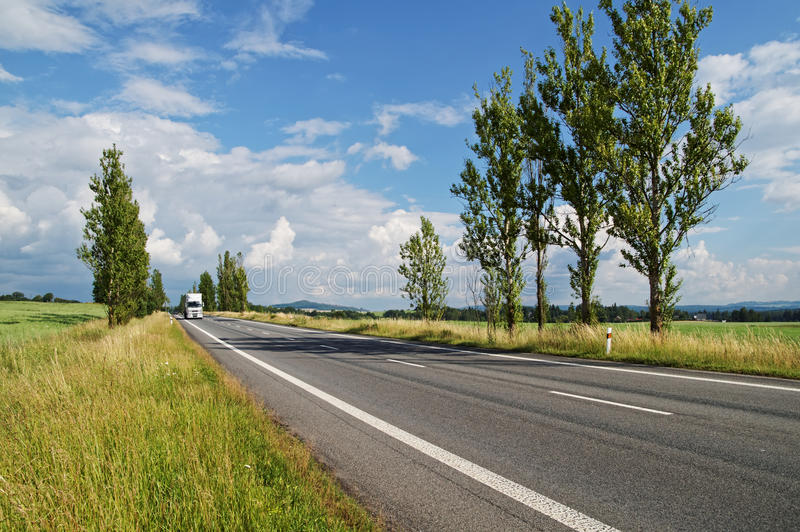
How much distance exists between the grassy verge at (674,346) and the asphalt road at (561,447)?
1259 mm

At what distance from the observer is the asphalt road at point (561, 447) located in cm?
323

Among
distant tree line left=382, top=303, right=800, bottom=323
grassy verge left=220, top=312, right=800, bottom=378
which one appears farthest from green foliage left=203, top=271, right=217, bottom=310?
grassy verge left=220, top=312, right=800, bottom=378

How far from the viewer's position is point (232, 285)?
8650 centimetres

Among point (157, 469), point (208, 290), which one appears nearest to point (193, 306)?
point (208, 290)

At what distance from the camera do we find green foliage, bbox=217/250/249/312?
80.6 meters

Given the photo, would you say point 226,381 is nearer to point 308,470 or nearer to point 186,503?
point 308,470

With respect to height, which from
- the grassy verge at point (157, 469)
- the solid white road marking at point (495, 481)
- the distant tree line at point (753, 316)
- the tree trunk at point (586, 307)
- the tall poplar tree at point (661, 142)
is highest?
the tall poplar tree at point (661, 142)

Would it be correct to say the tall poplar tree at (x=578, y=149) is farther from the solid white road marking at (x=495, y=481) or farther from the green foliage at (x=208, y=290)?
the green foliage at (x=208, y=290)

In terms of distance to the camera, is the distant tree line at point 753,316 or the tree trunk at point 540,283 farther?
the distant tree line at point 753,316

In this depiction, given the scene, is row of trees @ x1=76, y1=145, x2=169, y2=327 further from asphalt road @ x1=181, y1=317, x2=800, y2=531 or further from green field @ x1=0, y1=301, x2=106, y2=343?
asphalt road @ x1=181, y1=317, x2=800, y2=531

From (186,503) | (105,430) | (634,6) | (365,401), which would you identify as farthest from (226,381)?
(634,6)

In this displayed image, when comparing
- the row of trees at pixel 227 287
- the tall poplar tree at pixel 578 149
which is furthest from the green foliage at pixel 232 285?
the tall poplar tree at pixel 578 149

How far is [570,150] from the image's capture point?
17438 millimetres

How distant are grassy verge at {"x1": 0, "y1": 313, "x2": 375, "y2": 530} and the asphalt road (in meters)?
0.61
